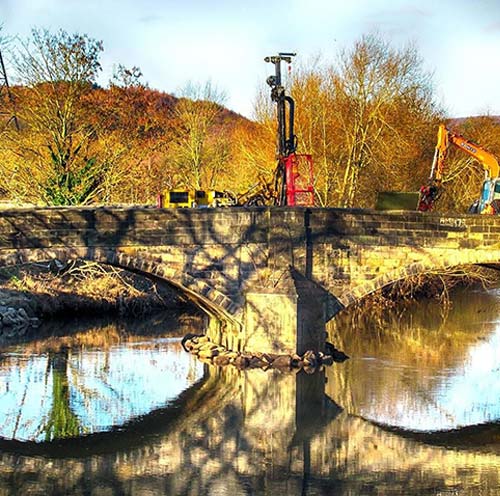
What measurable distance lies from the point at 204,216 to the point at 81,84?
33.9 feet

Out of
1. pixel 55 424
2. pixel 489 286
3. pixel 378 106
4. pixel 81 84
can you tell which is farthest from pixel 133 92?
pixel 55 424

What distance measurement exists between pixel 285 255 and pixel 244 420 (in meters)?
3.73

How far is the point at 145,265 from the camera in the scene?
1661cm

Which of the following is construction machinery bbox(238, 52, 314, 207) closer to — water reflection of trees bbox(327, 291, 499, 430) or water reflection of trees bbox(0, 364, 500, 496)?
water reflection of trees bbox(327, 291, 499, 430)

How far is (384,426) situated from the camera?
1437 centimetres

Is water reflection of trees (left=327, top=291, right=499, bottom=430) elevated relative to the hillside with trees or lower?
lower

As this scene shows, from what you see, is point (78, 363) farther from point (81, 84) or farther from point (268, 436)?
point (81, 84)

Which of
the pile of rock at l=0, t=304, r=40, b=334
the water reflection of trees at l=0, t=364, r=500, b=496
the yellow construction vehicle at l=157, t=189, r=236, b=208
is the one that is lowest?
the water reflection of trees at l=0, t=364, r=500, b=496

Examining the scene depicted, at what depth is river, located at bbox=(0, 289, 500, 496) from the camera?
11930mm

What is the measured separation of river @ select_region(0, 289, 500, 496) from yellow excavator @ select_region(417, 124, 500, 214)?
2.72 m

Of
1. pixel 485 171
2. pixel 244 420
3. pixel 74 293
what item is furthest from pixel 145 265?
pixel 485 171

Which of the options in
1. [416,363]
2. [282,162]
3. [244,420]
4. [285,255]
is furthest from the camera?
[282,162]

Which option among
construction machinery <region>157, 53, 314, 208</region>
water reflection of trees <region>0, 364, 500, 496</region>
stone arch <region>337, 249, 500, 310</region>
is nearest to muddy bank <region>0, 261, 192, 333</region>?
construction machinery <region>157, 53, 314, 208</region>

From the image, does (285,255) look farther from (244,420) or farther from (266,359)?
(244,420)
